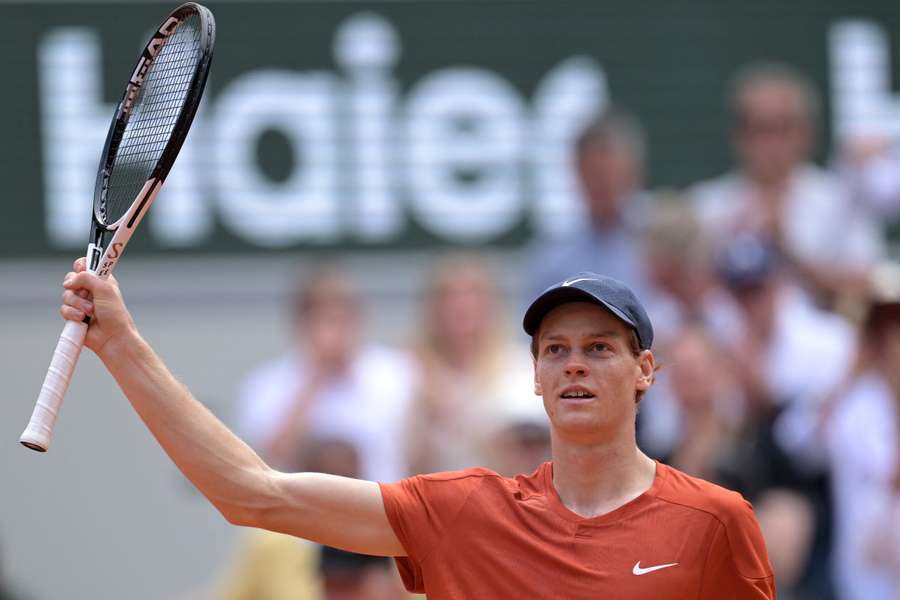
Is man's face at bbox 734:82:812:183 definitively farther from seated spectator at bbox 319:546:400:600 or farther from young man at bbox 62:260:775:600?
young man at bbox 62:260:775:600

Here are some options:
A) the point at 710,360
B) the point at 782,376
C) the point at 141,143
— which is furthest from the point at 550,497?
the point at 782,376

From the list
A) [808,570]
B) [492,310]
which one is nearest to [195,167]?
[492,310]

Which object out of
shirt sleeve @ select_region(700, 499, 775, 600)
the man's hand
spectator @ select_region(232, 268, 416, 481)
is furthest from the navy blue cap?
spectator @ select_region(232, 268, 416, 481)

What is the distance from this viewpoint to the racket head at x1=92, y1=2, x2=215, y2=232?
11.9 ft

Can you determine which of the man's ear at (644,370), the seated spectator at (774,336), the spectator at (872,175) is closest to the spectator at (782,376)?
the seated spectator at (774,336)

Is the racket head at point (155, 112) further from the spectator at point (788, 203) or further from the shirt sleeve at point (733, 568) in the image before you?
the spectator at point (788, 203)

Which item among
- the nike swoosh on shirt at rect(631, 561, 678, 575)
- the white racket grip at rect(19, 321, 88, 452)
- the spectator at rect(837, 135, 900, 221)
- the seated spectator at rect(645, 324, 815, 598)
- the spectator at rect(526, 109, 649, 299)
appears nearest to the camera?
the nike swoosh on shirt at rect(631, 561, 678, 575)

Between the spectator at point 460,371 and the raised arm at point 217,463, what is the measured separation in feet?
13.0

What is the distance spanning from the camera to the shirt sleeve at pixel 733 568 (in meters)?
3.19

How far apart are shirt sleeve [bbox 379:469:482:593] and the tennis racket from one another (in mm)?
721

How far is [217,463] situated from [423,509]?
44 cm

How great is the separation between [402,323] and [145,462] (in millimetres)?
1620

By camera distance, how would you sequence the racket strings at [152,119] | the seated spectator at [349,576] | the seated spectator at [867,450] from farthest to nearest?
the seated spectator at [867,450] < the seated spectator at [349,576] < the racket strings at [152,119]

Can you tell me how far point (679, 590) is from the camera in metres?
3.17
